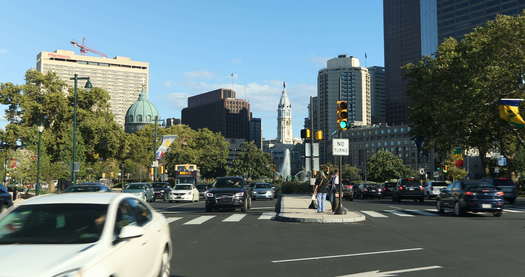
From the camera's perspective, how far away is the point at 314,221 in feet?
62.4

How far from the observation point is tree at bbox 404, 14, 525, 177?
3759cm

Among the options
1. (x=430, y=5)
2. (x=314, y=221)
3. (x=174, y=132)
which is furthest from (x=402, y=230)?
(x=430, y=5)

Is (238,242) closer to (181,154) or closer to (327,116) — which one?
(181,154)

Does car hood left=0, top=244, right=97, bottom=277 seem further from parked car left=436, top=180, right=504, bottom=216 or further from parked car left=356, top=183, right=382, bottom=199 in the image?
parked car left=356, top=183, right=382, bottom=199

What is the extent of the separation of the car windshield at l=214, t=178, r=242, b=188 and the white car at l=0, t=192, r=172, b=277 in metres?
18.6

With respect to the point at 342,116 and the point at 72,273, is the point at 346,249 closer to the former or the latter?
the point at 72,273

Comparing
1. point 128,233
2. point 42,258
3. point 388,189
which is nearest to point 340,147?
point 128,233

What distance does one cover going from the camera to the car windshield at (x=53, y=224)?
555 centimetres

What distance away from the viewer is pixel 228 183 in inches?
1020

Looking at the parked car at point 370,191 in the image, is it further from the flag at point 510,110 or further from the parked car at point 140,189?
the parked car at point 140,189

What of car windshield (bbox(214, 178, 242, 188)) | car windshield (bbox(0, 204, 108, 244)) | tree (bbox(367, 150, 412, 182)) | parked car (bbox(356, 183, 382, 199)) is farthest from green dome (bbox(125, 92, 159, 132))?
car windshield (bbox(0, 204, 108, 244))

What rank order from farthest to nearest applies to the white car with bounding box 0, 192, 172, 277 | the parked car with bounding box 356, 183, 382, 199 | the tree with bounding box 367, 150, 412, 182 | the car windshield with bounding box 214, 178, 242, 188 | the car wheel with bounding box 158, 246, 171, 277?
the tree with bounding box 367, 150, 412, 182 → the parked car with bounding box 356, 183, 382, 199 → the car windshield with bounding box 214, 178, 242, 188 → the car wheel with bounding box 158, 246, 171, 277 → the white car with bounding box 0, 192, 172, 277

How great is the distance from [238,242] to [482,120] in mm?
34416

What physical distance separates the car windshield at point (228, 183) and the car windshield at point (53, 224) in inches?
770
